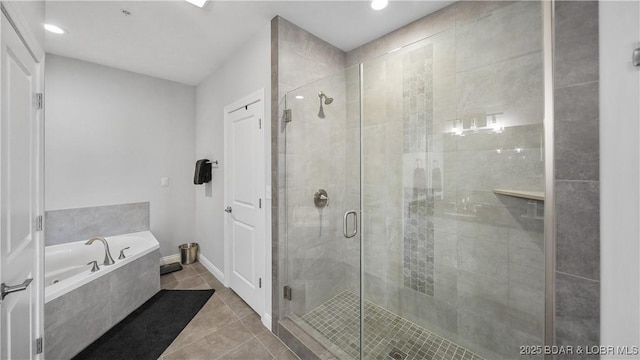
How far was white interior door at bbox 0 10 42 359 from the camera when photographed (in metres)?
0.93

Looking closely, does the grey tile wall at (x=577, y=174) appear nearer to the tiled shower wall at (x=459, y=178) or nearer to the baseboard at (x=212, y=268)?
the tiled shower wall at (x=459, y=178)

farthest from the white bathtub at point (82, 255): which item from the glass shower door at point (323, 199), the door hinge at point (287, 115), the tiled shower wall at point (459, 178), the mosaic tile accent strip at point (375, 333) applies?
the tiled shower wall at point (459, 178)

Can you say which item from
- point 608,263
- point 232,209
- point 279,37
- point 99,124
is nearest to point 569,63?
point 608,263

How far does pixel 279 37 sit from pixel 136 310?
2.86m

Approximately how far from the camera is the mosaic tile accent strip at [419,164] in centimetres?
172

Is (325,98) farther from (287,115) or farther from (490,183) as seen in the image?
(490,183)

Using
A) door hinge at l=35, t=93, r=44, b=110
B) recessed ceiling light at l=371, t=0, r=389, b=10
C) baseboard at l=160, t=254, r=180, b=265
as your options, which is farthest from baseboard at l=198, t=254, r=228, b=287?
recessed ceiling light at l=371, t=0, r=389, b=10

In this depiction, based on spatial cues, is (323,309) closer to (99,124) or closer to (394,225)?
(394,225)

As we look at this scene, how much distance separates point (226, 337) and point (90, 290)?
113 cm

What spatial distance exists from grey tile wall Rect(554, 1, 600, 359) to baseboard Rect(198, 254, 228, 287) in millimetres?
2860

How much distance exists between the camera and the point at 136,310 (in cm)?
221

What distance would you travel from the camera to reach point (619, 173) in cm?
78

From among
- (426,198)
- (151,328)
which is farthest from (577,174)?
(151,328)

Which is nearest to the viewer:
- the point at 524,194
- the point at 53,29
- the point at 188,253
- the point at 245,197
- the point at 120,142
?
the point at 524,194
